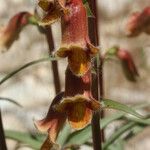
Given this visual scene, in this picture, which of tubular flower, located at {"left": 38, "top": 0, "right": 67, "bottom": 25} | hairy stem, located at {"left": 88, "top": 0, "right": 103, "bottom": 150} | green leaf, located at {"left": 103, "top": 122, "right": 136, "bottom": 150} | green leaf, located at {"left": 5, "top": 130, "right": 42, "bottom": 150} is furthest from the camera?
green leaf, located at {"left": 5, "top": 130, "right": 42, "bottom": 150}

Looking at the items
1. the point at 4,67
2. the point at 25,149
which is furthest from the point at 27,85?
the point at 25,149

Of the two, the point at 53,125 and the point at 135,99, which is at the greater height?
the point at 135,99

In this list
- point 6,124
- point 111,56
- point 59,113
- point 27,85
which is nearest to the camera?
point 59,113

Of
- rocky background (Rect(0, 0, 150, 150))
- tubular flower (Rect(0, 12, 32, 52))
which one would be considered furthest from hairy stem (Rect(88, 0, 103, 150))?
rocky background (Rect(0, 0, 150, 150))

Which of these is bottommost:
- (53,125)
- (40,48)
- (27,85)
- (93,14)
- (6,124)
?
(53,125)

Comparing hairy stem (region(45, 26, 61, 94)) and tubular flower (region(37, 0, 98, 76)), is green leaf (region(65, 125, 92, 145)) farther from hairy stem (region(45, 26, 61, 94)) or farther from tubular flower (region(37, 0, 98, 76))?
tubular flower (region(37, 0, 98, 76))

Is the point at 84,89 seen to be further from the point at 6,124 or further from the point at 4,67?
the point at 4,67
